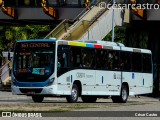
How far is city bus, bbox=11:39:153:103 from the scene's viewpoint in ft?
98.1

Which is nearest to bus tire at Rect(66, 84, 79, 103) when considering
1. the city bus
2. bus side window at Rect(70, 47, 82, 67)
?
the city bus

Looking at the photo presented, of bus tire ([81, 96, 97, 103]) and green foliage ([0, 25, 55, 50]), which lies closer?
bus tire ([81, 96, 97, 103])

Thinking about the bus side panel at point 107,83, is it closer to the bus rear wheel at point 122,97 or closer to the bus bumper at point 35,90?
the bus rear wheel at point 122,97

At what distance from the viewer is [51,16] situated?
5212 centimetres

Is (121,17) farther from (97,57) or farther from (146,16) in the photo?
(97,57)

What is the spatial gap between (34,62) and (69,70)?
1.52 meters

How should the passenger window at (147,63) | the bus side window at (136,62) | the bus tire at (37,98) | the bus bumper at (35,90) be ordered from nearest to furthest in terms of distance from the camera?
1. the bus bumper at (35,90)
2. the bus tire at (37,98)
3. the bus side window at (136,62)
4. the passenger window at (147,63)

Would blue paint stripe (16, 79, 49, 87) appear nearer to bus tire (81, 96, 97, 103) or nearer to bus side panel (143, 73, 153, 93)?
bus tire (81, 96, 97, 103)

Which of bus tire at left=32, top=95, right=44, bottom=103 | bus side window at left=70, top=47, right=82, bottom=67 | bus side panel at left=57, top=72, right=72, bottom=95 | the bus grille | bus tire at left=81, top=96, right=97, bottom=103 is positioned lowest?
bus tire at left=81, top=96, right=97, bottom=103

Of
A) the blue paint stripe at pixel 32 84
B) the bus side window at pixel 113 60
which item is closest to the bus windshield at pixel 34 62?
the blue paint stripe at pixel 32 84

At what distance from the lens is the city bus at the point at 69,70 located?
2991cm

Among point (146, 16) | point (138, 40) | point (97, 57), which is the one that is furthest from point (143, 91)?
point (138, 40)

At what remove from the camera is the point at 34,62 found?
1184 inches

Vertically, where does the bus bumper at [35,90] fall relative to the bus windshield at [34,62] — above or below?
below
